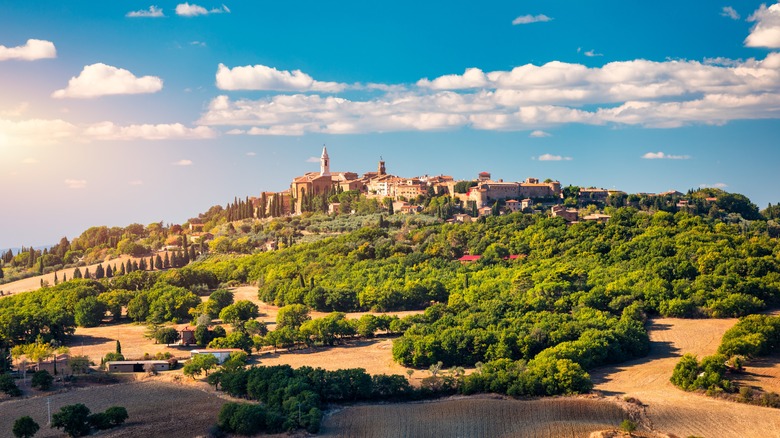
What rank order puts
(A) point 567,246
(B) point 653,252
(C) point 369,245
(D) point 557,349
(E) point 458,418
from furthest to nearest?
(C) point 369,245 < (A) point 567,246 < (B) point 653,252 < (D) point 557,349 < (E) point 458,418

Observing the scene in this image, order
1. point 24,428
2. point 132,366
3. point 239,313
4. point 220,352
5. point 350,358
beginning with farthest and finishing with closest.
→ point 239,313
point 220,352
point 350,358
point 132,366
point 24,428

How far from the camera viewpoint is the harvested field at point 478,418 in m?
39.6

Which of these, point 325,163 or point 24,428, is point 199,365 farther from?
point 325,163

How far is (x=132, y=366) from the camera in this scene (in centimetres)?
5228

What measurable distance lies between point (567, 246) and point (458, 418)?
37.7 meters

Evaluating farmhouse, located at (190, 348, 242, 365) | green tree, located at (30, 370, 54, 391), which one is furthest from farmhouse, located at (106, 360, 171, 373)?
green tree, located at (30, 370, 54, 391)

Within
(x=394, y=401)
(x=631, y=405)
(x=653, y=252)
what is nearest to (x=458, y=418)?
(x=394, y=401)

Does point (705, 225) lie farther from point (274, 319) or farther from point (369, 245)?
point (274, 319)

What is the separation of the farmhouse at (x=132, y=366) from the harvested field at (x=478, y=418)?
14.9 m

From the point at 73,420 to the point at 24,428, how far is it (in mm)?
2123

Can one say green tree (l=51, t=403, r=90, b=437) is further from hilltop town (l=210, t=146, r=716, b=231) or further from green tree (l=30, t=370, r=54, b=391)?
hilltop town (l=210, t=146, r=716, b=231)

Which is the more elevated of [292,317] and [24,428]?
[292,317]

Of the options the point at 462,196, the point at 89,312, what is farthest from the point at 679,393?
the point at 462,196

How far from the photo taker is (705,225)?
78.5 m
